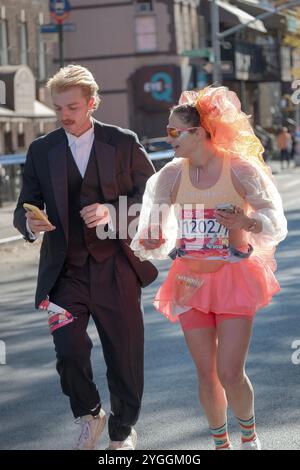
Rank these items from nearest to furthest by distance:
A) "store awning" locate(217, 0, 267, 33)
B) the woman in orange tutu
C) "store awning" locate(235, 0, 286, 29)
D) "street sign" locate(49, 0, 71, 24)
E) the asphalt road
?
the woman in orange tutu → the asphalt road → "street sign" locate(49, 0, 71, 24) → "store awning" locate(217, 0, 267, 33) → "store awning" locate(235, 0, 286, 29)

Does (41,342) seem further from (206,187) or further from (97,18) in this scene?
(97,18)

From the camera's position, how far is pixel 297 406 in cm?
785

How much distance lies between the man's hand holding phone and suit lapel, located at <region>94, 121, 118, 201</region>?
0.33 m

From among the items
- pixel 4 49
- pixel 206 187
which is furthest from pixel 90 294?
pixel 4 49

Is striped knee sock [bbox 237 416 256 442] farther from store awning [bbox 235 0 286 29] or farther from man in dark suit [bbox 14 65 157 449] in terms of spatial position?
store awning [bbox 235 0 286 29]

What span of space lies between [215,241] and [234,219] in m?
0.31

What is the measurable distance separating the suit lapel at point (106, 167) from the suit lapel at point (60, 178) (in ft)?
0.53

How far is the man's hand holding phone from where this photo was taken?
20.5 ft

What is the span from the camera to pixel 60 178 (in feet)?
21.0

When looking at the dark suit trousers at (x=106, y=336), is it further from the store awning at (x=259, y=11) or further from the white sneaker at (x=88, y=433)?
the store awning at (x=259, y=11)

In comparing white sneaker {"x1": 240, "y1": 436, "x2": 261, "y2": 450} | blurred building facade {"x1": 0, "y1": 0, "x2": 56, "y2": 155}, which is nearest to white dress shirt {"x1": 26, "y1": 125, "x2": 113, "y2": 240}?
white sneaker {"x1": 240, "y1": 436, "x2": 261, "y2": 450}

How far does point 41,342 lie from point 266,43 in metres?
67.0

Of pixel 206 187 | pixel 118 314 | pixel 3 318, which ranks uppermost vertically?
pixel 206 187

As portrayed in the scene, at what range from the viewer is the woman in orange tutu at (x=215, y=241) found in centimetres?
605
